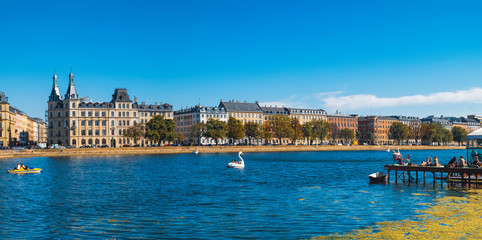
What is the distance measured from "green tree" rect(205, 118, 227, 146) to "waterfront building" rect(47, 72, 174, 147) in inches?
1143

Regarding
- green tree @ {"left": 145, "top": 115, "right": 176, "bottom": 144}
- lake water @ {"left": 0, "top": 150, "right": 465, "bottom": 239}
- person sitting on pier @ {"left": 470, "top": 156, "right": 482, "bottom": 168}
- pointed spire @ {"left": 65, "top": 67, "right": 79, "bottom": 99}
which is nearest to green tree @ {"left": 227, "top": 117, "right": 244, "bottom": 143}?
green tree @ {"left": 145, "top": 115, "right": 176, "bottom": 144}

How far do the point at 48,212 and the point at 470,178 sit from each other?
43.7 meters

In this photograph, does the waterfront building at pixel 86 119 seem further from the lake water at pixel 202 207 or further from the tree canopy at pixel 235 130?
the lake water at pixel 202 207

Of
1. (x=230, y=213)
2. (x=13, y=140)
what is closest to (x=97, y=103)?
(x=13, y=140)

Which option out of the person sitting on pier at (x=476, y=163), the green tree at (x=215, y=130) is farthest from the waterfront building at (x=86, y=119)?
the person sitting on pier at (x=476, y=163)

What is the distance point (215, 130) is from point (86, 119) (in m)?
50.0

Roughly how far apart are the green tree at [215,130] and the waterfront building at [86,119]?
95.3 feet

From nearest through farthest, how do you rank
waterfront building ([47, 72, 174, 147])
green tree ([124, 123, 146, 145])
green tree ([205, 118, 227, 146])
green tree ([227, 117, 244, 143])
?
1. green tree ([124, 123, 146, 145])
2. waterfront building ([47, 72, 174, 147])
3. green tree ([205, 118, 227, 146])
4. green tree ([227, 117, 244, 143])

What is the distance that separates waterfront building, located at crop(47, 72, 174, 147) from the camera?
184000 millimetres

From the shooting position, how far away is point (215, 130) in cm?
19038

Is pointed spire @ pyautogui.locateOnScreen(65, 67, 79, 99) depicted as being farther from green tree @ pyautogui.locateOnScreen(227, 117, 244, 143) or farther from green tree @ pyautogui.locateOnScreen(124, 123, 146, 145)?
green tree @ pyautogui.locateOnScreen(227, 117, 244, 143)

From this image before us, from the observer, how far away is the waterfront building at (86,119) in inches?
7244

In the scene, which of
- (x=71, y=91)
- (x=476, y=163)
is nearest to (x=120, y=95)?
(x=71, y=91)

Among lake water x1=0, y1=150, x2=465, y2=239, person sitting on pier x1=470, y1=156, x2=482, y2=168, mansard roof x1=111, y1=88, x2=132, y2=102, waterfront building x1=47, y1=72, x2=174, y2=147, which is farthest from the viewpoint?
mansard roof x1=111, y1=88, x2=132, y2=102
